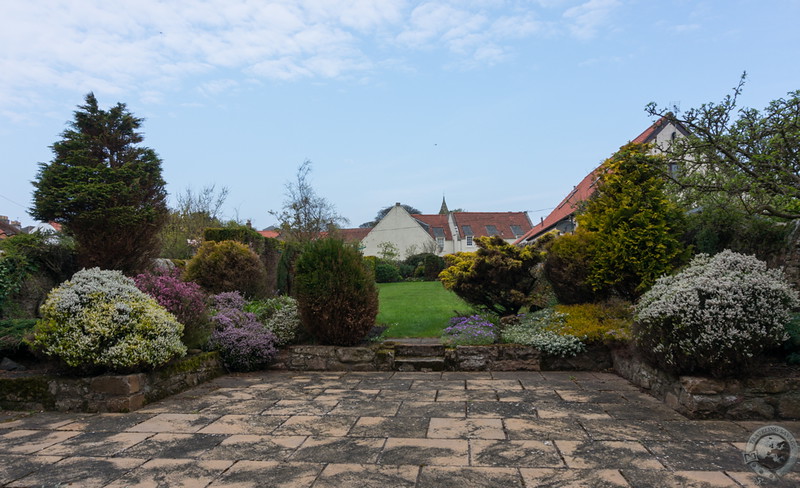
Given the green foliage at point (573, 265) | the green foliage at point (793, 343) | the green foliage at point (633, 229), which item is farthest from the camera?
the green foliage at point (573, 265)

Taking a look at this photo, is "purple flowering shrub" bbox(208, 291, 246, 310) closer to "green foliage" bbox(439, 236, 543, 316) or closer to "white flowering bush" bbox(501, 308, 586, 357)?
"green foliage" bbox(439, 236, 543, 316)

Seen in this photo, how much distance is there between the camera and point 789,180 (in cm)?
485

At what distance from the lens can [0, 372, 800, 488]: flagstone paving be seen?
2746 millimetres

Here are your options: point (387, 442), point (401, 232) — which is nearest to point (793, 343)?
point (387, 442)

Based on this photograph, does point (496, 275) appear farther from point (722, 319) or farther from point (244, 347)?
point (244, 347)

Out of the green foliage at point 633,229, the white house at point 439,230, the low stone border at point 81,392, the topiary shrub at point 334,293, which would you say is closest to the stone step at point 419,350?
the topiary shrub at point 334,293

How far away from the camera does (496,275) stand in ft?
26.2

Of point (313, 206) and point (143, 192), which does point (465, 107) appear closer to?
point (143, 192)

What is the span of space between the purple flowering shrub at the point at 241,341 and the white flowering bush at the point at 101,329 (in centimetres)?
149

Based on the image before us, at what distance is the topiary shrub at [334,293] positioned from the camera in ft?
21.2

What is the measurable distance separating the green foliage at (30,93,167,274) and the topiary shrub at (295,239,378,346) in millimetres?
2823

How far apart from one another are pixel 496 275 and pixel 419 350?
2.20 meters

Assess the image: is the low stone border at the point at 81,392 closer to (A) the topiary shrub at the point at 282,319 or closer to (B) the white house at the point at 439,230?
(A) the topiary shrub at the point at 282,319

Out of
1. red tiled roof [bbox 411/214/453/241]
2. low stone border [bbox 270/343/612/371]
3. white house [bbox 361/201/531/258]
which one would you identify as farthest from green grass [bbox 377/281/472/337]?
red tiled roof [bbox 411/214/453/241]
